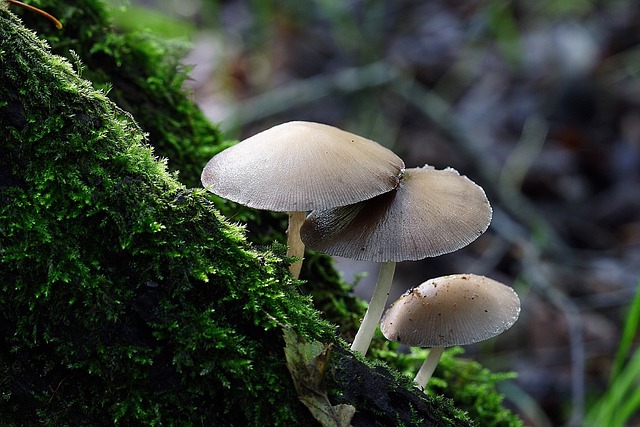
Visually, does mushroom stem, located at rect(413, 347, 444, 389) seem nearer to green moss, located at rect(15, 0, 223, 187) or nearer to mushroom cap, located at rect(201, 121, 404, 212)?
mushroom cap, located at rect(201, 121, 404, 212)

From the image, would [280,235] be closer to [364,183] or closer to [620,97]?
[364,183]

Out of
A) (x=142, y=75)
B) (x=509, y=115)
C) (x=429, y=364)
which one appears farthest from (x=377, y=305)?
(x=509, y=115)

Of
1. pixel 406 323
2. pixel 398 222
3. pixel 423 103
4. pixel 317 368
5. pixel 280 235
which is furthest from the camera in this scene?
pixel 423 103

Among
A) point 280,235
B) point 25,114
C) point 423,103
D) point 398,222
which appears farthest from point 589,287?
point 25,114

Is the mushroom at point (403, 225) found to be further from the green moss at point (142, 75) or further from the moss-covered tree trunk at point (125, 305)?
the green moss at point (142, 75)

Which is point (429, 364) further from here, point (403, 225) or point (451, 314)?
point (403, 225)

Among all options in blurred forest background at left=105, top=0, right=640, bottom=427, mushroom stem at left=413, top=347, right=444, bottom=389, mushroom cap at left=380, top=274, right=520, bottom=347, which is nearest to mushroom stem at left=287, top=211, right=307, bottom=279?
mushroom cap at left=380, top=274, right=520, bottom=347
